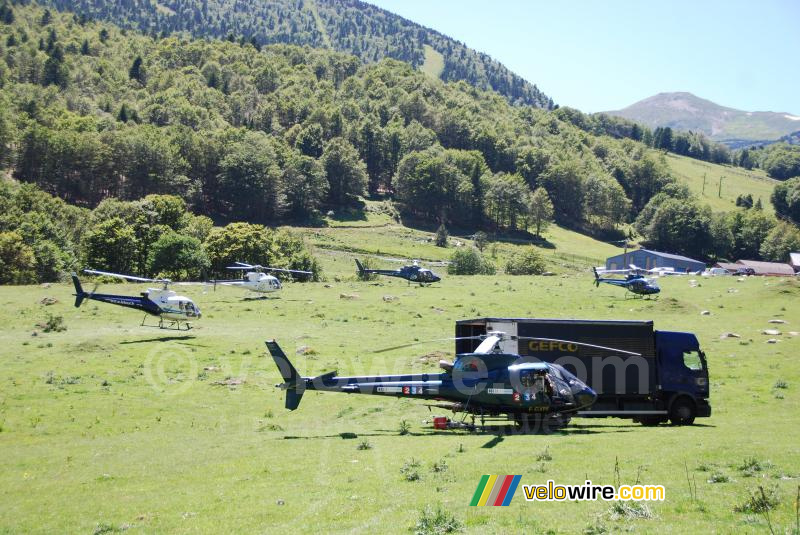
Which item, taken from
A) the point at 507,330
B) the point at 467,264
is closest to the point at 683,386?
the point at 507,330

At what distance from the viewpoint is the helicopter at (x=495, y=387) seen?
70.0ft

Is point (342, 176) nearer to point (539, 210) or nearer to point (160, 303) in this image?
point (539, 210)

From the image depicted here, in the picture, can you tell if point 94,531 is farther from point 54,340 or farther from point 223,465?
point 54,340

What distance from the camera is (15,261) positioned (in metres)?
70.3

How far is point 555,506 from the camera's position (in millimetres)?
12516

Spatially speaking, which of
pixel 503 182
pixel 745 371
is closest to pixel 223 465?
pixel 745 371

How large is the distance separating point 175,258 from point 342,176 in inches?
3384

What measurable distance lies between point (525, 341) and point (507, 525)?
12940mm

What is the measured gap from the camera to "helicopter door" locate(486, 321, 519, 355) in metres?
23.9

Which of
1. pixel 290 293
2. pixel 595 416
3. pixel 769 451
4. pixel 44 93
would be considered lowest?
pixel 290 293

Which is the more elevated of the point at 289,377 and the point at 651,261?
the point at 289,377

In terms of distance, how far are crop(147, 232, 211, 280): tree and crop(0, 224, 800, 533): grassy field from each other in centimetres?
1731

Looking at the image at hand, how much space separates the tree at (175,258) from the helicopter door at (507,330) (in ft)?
186

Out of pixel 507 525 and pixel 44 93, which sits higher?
pixel 44 93
